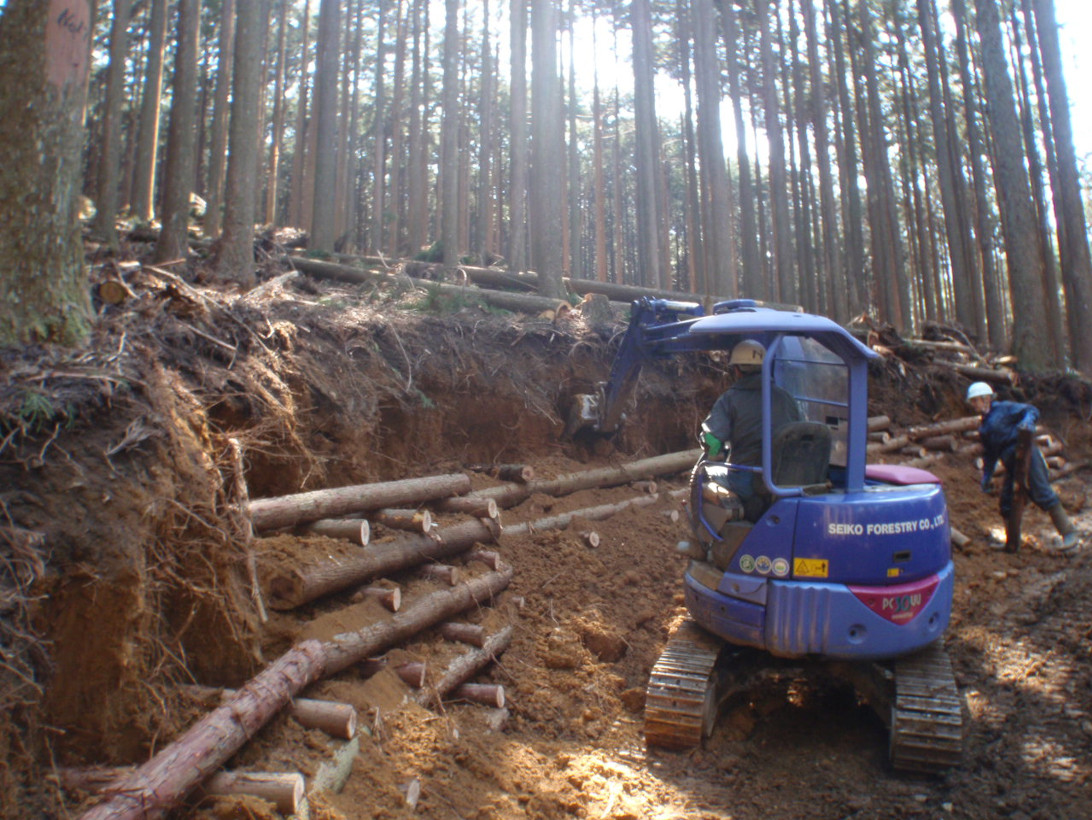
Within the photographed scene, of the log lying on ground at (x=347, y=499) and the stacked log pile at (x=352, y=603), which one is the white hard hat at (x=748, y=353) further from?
the log lying on ground at (x=347, y=499)

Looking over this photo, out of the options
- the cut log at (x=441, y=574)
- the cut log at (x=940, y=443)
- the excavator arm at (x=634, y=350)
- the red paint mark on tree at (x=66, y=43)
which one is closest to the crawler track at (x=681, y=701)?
the cut log at (x=441, y=574)

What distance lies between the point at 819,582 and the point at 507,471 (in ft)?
13.2

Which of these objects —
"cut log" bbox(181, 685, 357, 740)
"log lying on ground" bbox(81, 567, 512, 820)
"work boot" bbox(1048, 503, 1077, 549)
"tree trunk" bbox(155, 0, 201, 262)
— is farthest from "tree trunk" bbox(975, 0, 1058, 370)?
"cut log" bbox(181, 685, 357, 740)

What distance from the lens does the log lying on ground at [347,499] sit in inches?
205

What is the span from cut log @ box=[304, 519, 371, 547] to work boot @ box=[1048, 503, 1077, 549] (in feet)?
26.7

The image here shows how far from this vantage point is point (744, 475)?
17.4 feet

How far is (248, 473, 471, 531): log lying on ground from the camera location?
17.1 ft

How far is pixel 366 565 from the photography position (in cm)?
544

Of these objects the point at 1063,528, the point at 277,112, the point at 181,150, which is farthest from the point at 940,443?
the point at 277,112

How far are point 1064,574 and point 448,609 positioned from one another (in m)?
6.67

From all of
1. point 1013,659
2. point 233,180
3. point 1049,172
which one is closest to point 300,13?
point 233,180

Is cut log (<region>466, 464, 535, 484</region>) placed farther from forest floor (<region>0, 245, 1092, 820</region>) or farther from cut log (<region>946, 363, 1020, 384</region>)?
cut log (<region>946, 363, 1020, 384</region>)

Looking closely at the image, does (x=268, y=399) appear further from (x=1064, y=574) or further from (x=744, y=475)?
(x=1064, y=574)

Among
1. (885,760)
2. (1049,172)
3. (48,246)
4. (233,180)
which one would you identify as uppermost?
(1049,172)
